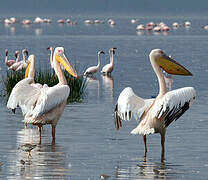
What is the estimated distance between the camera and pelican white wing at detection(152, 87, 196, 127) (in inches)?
391

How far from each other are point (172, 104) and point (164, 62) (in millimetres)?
1217

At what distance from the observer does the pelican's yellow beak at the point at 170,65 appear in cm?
1098

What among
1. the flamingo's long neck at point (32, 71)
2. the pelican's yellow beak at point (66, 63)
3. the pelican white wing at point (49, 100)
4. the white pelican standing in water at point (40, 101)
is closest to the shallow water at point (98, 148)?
the white pelican standing in water at point (40, 101)

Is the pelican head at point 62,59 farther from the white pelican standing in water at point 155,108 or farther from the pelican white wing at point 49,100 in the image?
the white pelican standing in water at point 155,108

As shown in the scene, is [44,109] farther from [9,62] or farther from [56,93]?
[9,62]

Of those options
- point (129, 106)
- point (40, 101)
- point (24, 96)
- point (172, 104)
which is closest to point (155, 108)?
point (172, 104)

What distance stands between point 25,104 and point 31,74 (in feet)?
7.55

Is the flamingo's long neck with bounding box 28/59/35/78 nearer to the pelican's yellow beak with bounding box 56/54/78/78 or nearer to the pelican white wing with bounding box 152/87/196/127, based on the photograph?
the pelican's yellow beak with bounding box 56/54/78/78

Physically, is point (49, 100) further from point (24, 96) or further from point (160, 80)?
point (160, 80)

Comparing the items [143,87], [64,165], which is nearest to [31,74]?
[64,165]

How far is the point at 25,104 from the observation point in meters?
11.4

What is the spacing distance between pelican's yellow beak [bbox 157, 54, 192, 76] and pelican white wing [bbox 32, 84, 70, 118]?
56.7 inches

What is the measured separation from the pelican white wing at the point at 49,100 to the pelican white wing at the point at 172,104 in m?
1.66

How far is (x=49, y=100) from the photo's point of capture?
1107 cm
